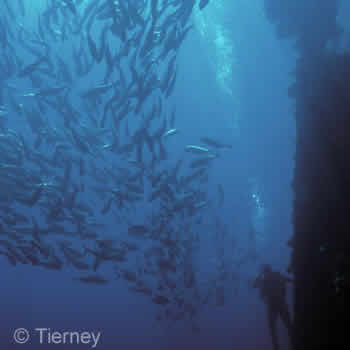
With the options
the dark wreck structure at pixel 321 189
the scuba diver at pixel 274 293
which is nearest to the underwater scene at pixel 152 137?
the scuba diver at pixel 274 293

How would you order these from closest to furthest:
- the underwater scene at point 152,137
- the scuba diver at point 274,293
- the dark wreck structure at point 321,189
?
1. the dark wreck structure at point 321,189
2. the underwater scene at point 152,137
3. the scuba diver at point 274,293

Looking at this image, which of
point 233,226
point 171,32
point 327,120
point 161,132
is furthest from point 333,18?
point 233,226

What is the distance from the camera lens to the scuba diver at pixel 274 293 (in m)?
7.07

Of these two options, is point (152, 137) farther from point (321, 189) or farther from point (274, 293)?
point (274, 293)

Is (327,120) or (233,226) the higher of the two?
(233,226)

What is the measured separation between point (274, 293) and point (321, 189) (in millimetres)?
3258

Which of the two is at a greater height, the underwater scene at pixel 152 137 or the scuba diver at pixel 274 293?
A: the underwater scene at pixel 152 137

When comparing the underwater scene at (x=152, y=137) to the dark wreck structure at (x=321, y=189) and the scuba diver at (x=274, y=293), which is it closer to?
the scuba diver at (x=274, y=293)

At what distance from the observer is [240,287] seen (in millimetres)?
47438

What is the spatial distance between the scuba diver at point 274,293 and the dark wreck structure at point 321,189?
1751mm

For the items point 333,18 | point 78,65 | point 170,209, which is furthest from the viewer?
point 170,209

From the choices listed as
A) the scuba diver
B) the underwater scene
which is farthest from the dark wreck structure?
the scuba diver

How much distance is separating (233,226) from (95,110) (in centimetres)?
2534

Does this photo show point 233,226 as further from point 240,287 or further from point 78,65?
point 78,65
